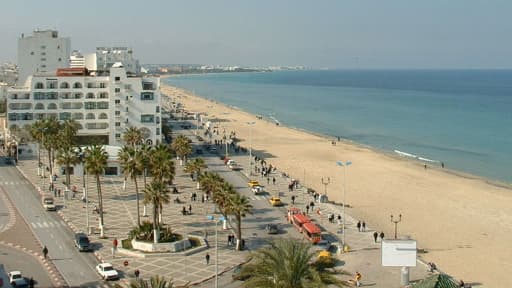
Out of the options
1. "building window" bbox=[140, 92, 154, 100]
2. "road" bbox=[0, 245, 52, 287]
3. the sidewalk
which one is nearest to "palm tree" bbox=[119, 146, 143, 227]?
the sidewalk

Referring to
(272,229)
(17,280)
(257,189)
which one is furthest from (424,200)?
(17,280)

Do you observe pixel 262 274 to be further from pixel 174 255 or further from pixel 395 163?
pixel 395 163

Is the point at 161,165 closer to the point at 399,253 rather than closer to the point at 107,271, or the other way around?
the point at 107,271

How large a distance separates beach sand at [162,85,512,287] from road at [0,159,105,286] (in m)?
26.1

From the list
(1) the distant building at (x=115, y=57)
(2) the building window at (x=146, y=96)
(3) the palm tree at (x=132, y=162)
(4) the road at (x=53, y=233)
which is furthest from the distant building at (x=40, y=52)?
(3) the palm tree at (x=132, y=162)

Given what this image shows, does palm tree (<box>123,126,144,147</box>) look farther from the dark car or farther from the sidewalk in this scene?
the dark car

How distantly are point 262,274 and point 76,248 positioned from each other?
Result: 80.4ft

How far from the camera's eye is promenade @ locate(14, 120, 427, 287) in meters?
43.9

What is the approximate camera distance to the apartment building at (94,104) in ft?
310

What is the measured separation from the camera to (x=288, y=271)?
28281 millimetres

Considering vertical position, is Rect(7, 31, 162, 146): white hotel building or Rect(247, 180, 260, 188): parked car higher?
Rect(7, 31, 162, 146): white hotel building

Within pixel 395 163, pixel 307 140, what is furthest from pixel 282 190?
pixel 307 140

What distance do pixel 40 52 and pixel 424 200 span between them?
102230mm

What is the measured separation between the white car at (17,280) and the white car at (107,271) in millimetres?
4852
